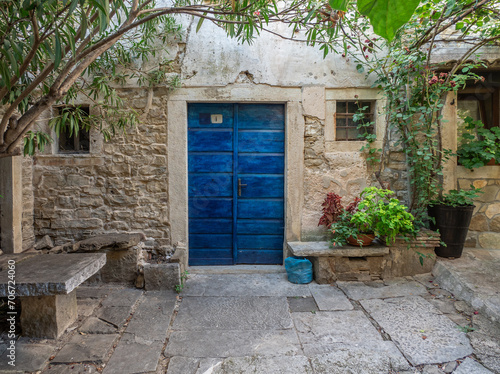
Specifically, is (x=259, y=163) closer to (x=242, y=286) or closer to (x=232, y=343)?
(x=242, y=286)

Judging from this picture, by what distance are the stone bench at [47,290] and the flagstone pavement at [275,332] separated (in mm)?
101

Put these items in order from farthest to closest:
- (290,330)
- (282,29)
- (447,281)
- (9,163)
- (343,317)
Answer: (282,29) → (9,163) → (447,281) → (343,317) → (290,330)

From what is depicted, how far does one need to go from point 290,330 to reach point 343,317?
499mm

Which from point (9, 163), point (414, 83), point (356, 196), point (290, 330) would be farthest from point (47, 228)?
point (414, 83)

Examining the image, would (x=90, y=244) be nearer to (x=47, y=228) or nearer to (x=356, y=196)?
(x=47, y=228)

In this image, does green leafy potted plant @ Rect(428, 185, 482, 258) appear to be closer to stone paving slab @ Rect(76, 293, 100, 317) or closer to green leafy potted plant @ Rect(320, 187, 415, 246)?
green leafy potted plant @ Rect(320, 187, 415, 246)

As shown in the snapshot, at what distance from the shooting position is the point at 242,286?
3.30 m

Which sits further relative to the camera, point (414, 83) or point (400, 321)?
point (414, 83)

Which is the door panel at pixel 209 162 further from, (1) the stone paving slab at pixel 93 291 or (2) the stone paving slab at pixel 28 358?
(2) the stone paving slab at pixel 28 358

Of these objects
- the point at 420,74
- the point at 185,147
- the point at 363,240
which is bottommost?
the point at 363,240

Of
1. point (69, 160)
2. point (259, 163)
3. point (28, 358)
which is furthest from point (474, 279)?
point (69, 160)

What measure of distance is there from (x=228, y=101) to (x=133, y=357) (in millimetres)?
2665

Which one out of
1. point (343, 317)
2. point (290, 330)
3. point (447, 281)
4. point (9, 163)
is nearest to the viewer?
point (290, 330)

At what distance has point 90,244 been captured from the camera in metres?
3.17
